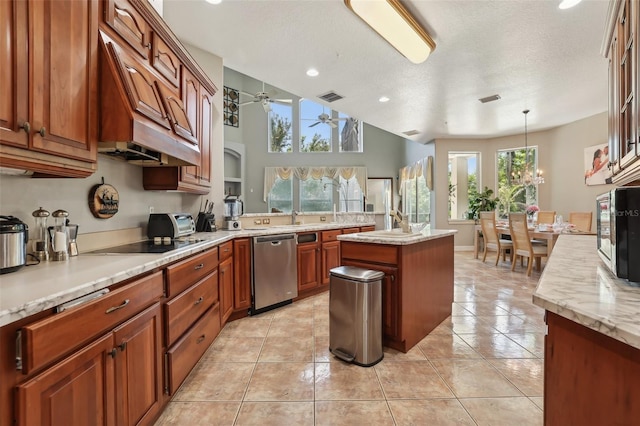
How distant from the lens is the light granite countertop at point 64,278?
83 centimetres

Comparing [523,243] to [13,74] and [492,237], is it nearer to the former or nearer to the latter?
[492,237]

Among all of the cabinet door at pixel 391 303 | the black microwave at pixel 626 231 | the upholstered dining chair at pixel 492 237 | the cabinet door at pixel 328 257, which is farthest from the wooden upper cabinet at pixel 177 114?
the upholstered dining chair at pixel 492 237

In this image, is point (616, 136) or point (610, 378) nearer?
point (610, 378)

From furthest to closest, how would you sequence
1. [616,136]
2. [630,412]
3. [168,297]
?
[616,136]
[168,297]
[630,412]

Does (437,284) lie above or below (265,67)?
below

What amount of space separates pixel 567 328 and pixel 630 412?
7.9 inches

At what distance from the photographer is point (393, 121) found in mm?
5832

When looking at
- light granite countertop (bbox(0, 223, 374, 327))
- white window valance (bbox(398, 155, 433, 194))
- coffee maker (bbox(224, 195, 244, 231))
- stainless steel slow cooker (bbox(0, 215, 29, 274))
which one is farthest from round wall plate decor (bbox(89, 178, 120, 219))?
white window valance (bbox(398, 155, 433, 194))

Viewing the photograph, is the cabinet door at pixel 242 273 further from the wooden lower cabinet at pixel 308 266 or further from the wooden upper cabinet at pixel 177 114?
the wooden upper cabinet at pixel 177 114

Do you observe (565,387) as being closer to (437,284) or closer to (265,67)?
(437,284)

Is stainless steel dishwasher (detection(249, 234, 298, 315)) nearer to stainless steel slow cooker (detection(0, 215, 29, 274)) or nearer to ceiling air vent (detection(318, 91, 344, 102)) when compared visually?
stainless steel slow cooker (detection(0, 215, 29, 274))

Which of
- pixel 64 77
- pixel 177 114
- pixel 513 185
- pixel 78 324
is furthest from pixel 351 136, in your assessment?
pixel 78 324

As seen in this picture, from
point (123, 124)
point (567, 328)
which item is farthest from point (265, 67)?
point (567, 328)

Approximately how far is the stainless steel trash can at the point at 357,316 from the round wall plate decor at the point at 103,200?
165 centimetres
